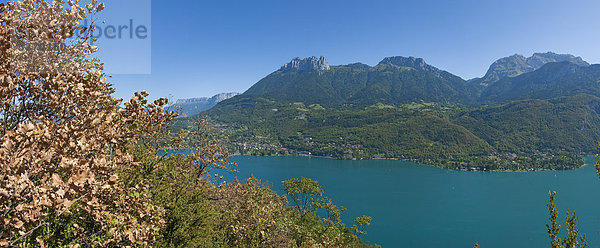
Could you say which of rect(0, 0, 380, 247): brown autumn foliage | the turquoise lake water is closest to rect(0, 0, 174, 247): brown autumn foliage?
rect(0, 0, 380, 247): brown autumn foliage

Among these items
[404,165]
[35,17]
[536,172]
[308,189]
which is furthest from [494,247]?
[536,172]

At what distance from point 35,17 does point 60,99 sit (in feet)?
5.30

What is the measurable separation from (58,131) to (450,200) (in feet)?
329

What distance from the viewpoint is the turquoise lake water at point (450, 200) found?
60.2m

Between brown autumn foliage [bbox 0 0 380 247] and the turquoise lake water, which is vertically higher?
brown autumn foliage [bbox 0 0 380 247]

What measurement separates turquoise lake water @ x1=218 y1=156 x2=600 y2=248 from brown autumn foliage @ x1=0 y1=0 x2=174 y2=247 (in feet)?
86.9

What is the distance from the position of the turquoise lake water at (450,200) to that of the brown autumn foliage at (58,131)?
1043 inches

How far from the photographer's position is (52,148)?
9.15ft

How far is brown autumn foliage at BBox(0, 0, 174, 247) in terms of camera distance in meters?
2.46

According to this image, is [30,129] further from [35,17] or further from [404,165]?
[404,165]

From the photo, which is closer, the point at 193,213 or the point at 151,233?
the point at 151,233

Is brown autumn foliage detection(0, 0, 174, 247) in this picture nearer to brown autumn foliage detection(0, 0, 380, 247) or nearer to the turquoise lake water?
brown autumn foliage detection(0, 0, 380, 247)

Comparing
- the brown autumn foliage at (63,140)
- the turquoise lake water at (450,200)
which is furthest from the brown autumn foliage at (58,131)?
the turquoise lake water at (450,200)

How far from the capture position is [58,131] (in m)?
2.86
